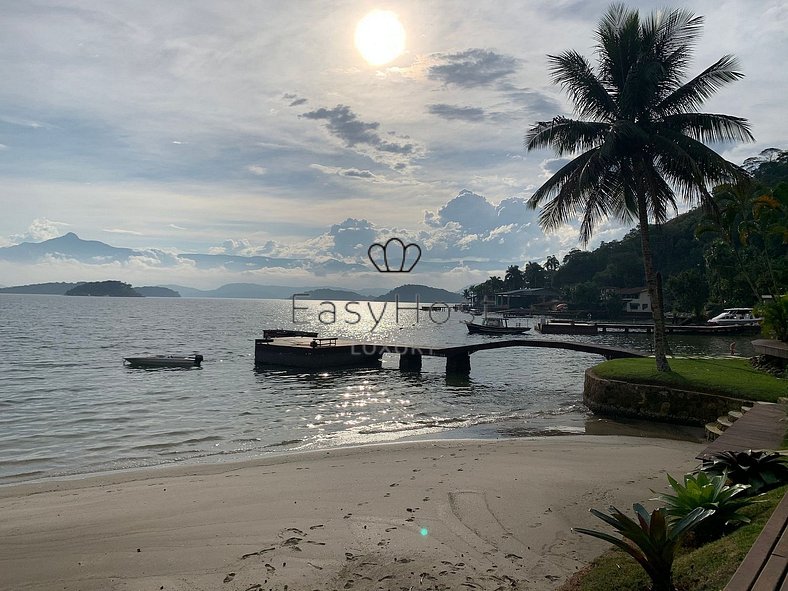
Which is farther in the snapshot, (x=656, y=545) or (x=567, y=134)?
(x=567, y=134)

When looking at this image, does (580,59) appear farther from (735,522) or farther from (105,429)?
(105,429)

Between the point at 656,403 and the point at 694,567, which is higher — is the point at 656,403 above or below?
below

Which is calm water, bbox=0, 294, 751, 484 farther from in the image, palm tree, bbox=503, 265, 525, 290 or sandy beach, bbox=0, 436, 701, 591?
palm tree, bbox=503, 265, 525, 290

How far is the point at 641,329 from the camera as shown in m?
78.8

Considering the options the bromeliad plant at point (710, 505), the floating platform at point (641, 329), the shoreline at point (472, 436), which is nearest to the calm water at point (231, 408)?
the shoreline at point (472, 436)

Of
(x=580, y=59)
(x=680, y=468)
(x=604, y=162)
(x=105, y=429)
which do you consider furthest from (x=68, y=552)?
(x=580, y=59)

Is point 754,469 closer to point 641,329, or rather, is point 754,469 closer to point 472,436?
point 472,436

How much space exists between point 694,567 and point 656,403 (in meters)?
15.4

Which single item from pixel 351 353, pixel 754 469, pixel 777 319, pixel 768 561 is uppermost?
pixel 777 319

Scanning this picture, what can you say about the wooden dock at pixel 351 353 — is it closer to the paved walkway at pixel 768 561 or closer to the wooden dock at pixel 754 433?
the wooden dock at pixel 754 433

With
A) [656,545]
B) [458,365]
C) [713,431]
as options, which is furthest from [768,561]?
[458,365]

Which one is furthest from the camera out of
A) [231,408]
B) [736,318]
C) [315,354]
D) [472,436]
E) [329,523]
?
[736,318]

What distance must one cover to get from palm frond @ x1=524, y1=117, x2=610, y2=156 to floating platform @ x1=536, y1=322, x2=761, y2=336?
5180cm

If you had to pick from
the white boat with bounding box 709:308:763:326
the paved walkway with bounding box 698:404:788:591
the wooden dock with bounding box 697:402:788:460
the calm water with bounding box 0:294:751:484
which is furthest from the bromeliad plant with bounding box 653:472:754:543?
the white boat with bounding box 709:308:763:326
